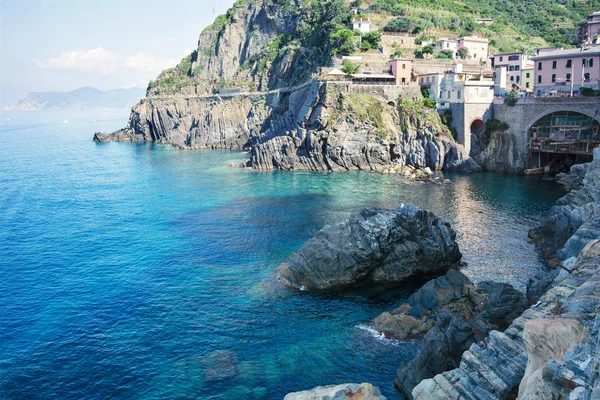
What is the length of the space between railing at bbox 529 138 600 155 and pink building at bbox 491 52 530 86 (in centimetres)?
2248

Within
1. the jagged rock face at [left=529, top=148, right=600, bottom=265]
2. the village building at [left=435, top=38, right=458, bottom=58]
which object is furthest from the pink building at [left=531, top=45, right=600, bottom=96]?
the jagged rock face at [left=529, top=148, right=600, bottom=265]

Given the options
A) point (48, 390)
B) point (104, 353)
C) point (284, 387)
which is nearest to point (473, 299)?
point (284, 387)

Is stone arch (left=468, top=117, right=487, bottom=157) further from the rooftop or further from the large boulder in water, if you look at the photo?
the large boulder in water

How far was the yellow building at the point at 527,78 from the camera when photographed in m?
96.9

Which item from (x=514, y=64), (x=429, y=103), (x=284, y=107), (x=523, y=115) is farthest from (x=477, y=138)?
(x=284, y=107)

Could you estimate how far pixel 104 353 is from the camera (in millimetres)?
31141

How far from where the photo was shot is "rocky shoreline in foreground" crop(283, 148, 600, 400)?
622 inches

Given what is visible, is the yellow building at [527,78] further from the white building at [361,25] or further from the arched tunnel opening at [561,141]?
the white building at [361,25]

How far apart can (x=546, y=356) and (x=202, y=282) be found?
2953 centimetres

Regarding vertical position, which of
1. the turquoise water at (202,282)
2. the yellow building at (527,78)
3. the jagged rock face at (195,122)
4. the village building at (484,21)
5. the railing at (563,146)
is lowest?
the turquoise water at (202,282)

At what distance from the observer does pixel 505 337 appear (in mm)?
21062

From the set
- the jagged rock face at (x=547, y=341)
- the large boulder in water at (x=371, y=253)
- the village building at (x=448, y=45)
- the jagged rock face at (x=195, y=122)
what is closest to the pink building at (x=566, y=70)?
the village building at (x=448, y=45)

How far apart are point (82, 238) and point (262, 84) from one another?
94522 millimetres

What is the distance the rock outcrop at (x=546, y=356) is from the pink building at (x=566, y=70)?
65.3m
